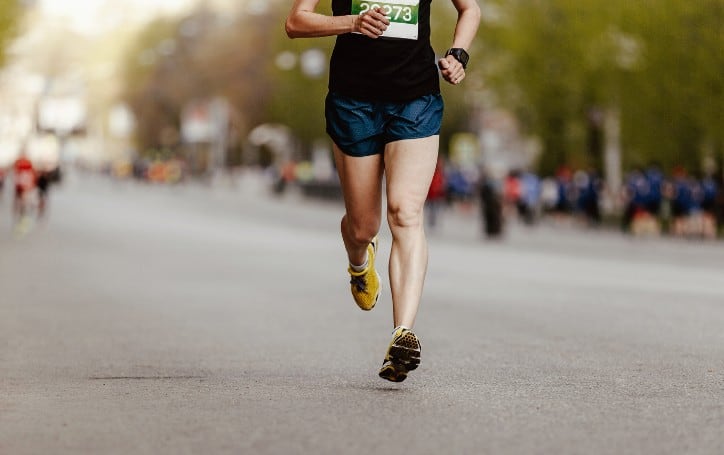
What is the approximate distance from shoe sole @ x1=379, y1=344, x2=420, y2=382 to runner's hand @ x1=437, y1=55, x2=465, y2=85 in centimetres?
116

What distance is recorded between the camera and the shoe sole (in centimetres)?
711

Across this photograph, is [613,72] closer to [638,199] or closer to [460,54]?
[638,199]

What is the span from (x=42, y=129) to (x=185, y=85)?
40.2 m

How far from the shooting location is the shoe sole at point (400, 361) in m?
7.11

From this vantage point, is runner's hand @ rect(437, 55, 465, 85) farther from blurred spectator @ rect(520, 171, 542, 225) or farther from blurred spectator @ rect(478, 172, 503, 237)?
blurred spectator @ rect(520, 171, 542, 225)

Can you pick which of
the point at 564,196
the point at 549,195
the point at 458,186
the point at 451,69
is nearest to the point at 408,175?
the point at 451,69

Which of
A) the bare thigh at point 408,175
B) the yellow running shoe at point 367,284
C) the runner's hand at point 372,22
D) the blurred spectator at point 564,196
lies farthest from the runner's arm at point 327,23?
the blurred spectator at point 564,196

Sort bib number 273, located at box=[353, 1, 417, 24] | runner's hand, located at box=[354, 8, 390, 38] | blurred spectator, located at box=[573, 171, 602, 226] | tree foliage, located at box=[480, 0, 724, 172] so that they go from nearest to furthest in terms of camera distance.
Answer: runner's hand, located at box=[354, 8, 390, 38], bib number 273, located at box=[353, 1, 417, 24], tree foliage, located at box=[480, 0, 724, 172], blurred spectator, located at box=[573, 171, 602, 226]

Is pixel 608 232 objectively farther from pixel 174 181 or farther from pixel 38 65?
pixel 38 65

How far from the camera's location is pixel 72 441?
18.7 ft

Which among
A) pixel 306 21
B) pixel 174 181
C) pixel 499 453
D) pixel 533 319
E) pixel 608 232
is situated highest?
pixel 306 21

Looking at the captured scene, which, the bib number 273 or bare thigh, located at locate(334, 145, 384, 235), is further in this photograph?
bare thigh, located at locate(334, 145, 384, 235)

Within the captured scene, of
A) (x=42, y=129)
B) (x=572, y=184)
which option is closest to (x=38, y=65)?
(x=42, y=129)

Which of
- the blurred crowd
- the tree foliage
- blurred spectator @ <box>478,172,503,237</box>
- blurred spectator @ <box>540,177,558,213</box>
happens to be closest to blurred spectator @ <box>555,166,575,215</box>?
the blurred crowd
